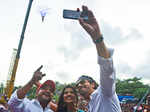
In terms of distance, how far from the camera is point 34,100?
121 inches

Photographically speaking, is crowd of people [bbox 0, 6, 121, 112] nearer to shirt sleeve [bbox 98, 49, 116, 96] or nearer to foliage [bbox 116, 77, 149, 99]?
shirt sleeve [bbox 98, 49, 116, 96]

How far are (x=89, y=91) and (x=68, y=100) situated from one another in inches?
16.2

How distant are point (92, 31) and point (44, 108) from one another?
5.47 feet

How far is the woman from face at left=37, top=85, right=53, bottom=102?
0.18 m

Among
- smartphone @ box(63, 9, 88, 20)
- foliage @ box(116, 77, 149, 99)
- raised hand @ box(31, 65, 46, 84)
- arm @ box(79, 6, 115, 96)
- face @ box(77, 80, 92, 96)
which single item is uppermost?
smartphone @ box(63, 9, 88, 20)

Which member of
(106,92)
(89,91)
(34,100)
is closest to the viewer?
(106,92)

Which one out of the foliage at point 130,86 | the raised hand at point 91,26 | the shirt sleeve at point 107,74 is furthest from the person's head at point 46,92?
the foliage at point 130,86

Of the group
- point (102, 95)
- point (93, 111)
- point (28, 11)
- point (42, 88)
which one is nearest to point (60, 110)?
point (42, 88)

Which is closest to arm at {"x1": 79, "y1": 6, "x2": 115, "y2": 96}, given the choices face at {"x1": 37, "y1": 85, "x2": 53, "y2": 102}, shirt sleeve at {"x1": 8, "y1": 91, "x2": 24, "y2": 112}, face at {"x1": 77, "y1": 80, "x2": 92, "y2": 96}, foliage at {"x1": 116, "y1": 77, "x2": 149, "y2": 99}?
face at {"x1": 77, "y1": 80, "x2": 92, "y2": 96}

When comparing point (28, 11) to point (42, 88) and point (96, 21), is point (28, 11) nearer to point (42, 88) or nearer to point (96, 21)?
point (42, 88)

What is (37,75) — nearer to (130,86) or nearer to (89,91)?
(89,91)

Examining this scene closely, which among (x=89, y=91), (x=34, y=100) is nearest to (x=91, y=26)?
(x=89, y=91)

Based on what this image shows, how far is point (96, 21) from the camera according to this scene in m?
1.85

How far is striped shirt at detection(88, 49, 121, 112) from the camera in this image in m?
1.87
